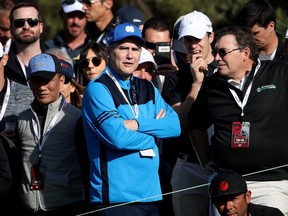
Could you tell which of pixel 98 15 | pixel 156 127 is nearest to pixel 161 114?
pixel 156 127

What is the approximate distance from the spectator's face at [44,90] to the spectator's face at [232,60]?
159cm

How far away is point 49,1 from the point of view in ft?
67.1

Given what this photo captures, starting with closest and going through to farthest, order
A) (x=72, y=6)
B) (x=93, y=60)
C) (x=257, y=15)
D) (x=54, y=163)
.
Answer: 1. (x=54, y=163)
2. (x=257, y=15)
3. (x=93, y=60)
4. (x=72, y=6)

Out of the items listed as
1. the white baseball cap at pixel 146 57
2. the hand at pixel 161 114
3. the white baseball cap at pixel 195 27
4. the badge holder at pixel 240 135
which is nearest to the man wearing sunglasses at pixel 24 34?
the white baseball cap at pixel 146 57

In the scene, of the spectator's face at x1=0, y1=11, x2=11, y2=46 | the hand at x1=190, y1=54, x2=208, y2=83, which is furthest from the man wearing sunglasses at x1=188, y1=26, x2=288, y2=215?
the spectator's face at x1=0, y1=11, x2=11, y2=46

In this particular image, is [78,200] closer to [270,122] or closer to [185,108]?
[185,108]

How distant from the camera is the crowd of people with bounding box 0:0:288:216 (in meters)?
9.38

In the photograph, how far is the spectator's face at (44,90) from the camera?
1026cm

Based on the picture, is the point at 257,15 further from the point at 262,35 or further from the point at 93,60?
the point at 93,60

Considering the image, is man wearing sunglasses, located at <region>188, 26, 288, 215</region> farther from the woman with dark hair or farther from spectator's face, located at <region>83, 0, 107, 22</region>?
spectator's face, located at <region>83, 0, 107, 22</region>

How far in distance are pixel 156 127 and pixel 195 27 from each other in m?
1.53

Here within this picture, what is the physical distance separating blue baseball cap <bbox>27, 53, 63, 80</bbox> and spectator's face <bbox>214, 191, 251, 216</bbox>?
2.13m

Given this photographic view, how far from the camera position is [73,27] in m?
13.7

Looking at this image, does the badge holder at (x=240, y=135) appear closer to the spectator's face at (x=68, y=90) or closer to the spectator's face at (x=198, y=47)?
the spectator's face at (x=198, y=47)
